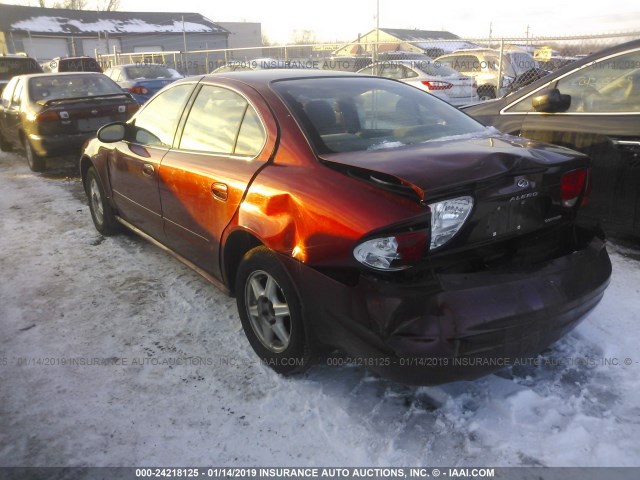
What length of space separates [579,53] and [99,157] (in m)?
12.5

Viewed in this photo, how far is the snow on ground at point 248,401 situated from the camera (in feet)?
7.48

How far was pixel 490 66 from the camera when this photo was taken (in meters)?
16.5

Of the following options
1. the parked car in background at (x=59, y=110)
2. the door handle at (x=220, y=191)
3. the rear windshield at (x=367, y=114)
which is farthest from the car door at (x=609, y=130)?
the parked car in background at (x=59, y=110)

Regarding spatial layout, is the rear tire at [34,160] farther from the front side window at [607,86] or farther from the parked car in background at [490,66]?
the parked car in background at [490,66]

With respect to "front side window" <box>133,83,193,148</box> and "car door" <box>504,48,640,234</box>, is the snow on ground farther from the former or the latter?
"front side window" <box>133,83,193,148</box>

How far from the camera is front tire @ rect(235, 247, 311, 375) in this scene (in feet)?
8.34

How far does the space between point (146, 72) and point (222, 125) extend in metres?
13.7

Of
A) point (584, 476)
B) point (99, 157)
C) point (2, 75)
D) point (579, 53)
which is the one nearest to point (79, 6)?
point (2, 75)

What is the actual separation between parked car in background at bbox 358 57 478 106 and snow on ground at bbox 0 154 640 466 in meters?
10.0

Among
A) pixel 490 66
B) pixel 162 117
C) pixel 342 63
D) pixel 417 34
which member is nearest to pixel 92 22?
pixel 342 63

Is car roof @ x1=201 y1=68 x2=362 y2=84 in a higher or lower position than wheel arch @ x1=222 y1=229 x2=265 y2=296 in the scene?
higher

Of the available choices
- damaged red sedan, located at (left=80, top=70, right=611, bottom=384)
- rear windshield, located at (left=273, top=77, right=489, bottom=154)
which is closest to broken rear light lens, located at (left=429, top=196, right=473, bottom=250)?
damaged red sedan, located at (left=80, top=70, right=611, bottom=384)

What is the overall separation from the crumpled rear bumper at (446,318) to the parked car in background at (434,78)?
10807mm

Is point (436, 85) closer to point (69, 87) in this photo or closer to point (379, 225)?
point (69, 87)
